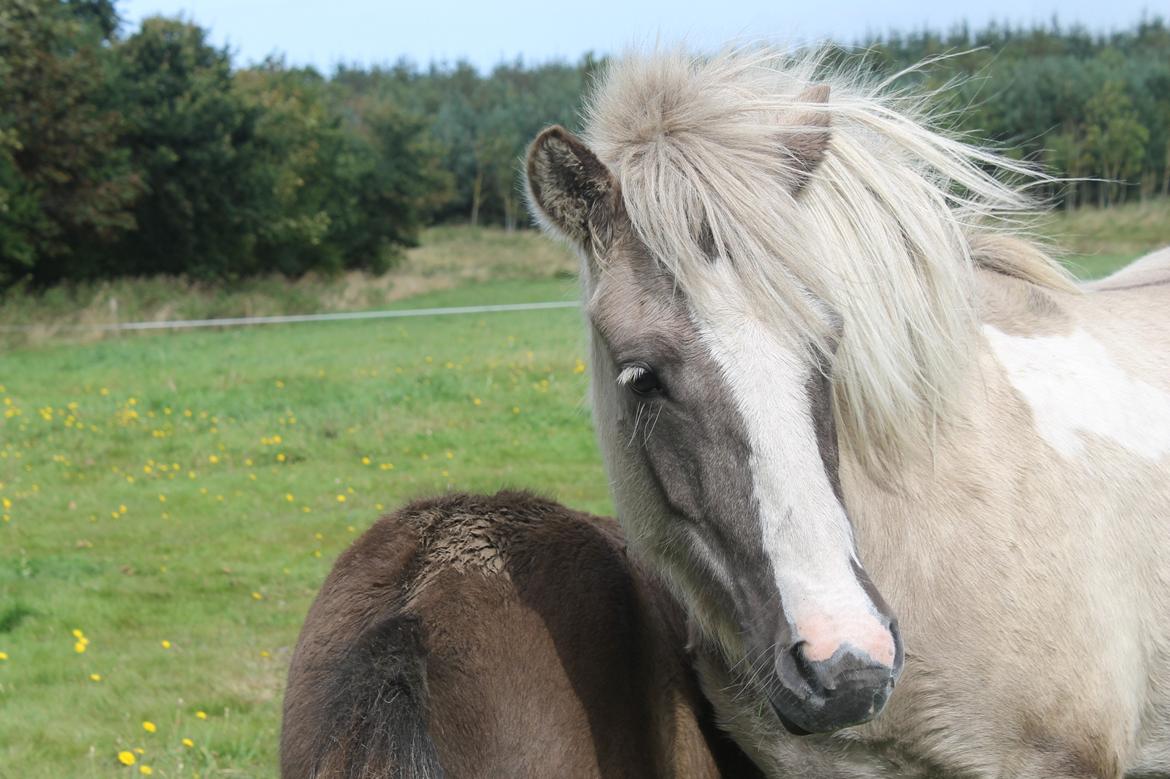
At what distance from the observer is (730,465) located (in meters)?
2.14

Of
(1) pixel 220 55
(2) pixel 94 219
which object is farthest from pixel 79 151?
(1) pixel 220 55

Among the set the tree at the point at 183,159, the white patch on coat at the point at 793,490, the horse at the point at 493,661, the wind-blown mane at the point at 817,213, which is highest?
the tree at the point at 183,159

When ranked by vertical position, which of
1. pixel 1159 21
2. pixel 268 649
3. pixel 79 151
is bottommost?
pixel 268 649

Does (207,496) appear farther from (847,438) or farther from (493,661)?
(847,438)

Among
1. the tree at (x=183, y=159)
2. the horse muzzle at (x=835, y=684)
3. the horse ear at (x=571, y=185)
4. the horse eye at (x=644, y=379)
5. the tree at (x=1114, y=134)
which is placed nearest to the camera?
the horse muzzle at (x=835, y=684)

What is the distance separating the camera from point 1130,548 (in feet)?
8.63

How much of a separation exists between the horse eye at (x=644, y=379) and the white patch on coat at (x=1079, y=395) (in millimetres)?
1062

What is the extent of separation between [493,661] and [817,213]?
125cm

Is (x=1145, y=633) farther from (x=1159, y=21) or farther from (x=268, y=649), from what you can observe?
(x=1159, y=21)

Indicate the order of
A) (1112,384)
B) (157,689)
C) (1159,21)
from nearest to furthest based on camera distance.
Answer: (1112,384) < (157,689) < (1159,21)

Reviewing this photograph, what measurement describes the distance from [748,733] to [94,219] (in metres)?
27.3

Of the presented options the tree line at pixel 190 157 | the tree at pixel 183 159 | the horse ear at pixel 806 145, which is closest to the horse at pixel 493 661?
the horse ear at pixel 806 145

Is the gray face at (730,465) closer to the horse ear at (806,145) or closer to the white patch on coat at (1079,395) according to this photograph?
the horse ear at (806,145)

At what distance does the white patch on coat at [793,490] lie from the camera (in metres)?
1.92
